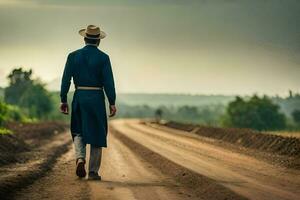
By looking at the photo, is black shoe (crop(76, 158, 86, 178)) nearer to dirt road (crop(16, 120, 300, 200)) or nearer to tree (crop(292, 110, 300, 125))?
dirt road (crop(16, 120, 300, 200))

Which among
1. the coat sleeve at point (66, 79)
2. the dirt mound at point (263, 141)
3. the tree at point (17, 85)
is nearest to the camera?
the coat sleeve at point (66, 79)

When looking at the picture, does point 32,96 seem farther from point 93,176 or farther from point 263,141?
point 93,176

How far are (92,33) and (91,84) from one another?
0.86 m

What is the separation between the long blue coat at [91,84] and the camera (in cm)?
1146

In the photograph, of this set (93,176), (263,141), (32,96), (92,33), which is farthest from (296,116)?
(93,176)

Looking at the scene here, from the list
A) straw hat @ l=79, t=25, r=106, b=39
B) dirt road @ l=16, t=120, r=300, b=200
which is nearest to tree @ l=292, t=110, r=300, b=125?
dirt road @ l=16, t=120, r=300, b=200

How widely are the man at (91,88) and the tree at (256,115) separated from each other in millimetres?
106800

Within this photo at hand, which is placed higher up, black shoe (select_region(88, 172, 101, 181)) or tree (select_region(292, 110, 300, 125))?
black shoe (select_region(88, 172, 101, 181))

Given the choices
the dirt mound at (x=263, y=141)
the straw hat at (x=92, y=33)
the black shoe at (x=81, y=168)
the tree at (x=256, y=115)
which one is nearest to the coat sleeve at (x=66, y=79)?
the straw hat at (x=92, y=33)

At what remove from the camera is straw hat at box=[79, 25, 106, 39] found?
447 inches

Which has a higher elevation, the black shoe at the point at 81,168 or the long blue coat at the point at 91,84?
the long blue coat at the point at 91,84

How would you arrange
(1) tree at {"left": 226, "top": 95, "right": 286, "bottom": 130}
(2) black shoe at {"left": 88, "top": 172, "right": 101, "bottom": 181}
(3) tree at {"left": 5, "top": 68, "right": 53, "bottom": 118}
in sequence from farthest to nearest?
1. (1) tree at {"left": 226, "top": 95, "right": 286, "bottom": 130}
2. (3) tree at {"left": 5, "top": 68, "right": 53, "bottom": 118}
3. (2) black shoe at {"left": 88, "top": 172, "right": 101, "bottom": 181}

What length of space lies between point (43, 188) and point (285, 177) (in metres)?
4.12

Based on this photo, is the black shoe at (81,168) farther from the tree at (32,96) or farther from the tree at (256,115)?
the tree at (256,115)
